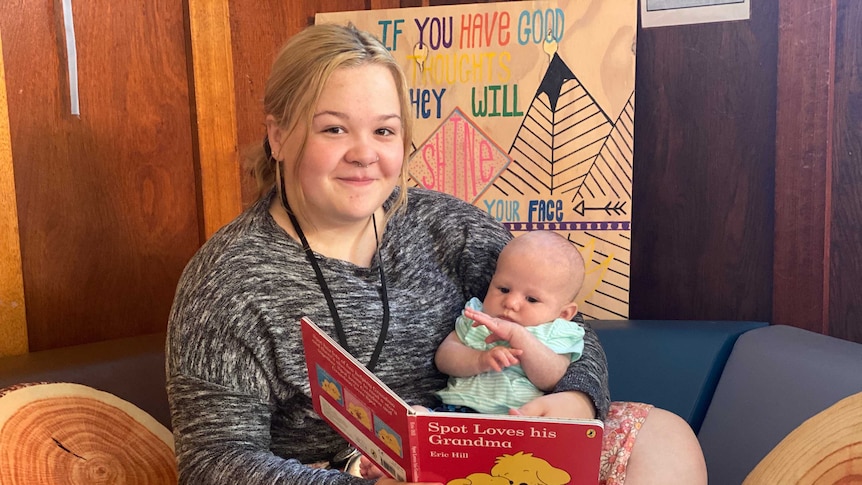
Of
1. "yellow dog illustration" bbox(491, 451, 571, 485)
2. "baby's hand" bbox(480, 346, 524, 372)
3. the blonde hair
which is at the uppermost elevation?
the blonde hair

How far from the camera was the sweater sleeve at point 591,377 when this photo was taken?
1.35 m

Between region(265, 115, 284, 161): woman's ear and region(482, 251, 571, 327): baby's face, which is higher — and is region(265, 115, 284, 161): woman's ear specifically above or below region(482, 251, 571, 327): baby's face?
above

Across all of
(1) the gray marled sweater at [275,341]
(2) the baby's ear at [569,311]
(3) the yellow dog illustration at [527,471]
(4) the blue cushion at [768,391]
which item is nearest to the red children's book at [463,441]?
(3) the yellow dog illustration at [527,471]

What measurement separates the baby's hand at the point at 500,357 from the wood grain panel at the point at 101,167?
97cm

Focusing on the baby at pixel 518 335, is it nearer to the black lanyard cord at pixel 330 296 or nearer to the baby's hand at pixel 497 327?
the baby's hand at pixel 497 327

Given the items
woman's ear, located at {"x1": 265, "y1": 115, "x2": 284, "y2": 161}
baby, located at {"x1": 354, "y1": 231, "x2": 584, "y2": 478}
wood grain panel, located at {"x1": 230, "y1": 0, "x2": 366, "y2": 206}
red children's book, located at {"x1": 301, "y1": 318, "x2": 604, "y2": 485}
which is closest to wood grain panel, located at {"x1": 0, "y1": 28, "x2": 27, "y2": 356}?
wood grain panel, located at {"x1": 230, "y1": 0, "x2": 366, "y2": 206}

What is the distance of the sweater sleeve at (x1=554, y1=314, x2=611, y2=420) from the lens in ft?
4.44

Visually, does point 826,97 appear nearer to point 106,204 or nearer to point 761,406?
point 761,406

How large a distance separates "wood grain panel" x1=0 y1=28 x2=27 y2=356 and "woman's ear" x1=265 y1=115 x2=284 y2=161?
2.10 ft

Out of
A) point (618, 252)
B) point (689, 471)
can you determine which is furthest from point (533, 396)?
point (618, 252)

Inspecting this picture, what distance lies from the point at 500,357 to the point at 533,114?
2.60 ft

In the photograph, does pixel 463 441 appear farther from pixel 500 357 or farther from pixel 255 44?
pixel 255 44

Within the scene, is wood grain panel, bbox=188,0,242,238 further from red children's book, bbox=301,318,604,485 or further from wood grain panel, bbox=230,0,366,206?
red children's book, bbox=301,318,604,485

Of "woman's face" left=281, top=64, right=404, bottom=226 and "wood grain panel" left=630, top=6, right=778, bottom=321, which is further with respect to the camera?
"wood grain panel" left=630, top=6, right=778, bottom=321
